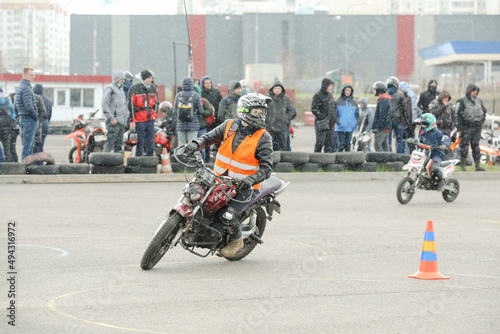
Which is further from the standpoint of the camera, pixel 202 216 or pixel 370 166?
pixel 370 166

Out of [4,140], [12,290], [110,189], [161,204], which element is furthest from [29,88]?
[12,290]

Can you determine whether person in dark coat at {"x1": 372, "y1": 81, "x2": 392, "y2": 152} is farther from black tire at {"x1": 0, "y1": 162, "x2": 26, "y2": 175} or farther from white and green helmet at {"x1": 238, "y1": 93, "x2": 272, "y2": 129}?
white and green helmet at {"x1": 238, "y1": 93, "x2": 272, "y2": 129}

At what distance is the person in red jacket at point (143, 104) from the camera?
1736 centimetres

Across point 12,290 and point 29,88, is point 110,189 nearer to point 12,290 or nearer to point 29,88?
point 29,88

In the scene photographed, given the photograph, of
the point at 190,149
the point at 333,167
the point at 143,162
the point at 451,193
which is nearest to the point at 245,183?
the point at 190,149

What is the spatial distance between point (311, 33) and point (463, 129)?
71.9 m

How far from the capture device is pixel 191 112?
1741cm

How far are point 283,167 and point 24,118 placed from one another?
535 centimetres

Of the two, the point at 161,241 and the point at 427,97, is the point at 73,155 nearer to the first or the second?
the point at 427,97

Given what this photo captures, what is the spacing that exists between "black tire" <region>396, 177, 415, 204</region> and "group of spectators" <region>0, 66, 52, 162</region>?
24.8ft

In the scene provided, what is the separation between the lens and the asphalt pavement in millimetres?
5887

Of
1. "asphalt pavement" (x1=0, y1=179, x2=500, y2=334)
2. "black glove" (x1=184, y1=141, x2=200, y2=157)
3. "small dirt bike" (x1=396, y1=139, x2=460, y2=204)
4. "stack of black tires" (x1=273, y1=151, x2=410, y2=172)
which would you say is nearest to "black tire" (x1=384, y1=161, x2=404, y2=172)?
"stack of black tires" (x1=273, y1=151, x2=410, y2=172)

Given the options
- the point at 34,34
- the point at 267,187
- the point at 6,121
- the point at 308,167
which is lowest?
the point at 308,167

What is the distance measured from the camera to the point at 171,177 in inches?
670
